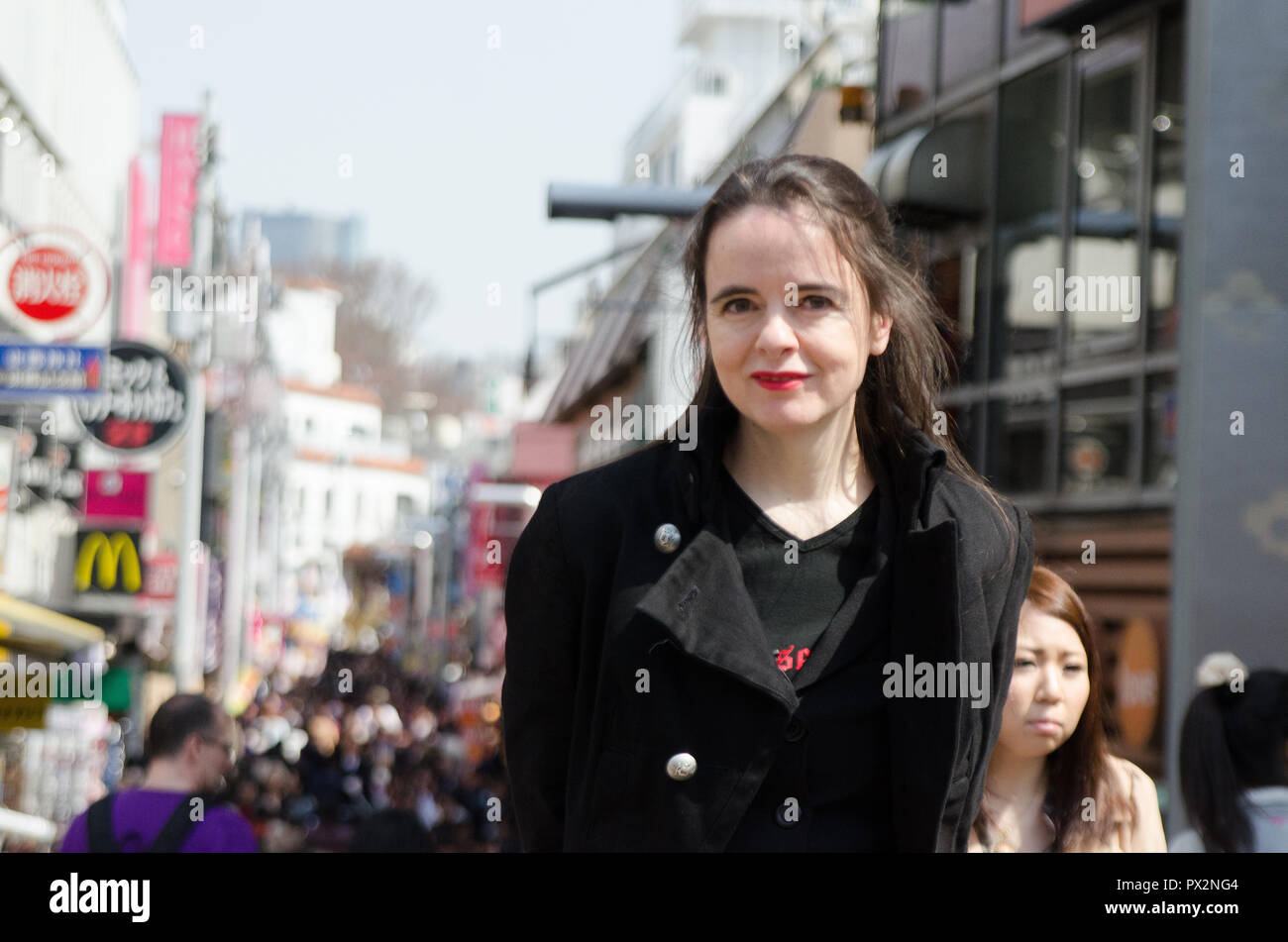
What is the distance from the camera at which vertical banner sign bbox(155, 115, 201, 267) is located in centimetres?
2700

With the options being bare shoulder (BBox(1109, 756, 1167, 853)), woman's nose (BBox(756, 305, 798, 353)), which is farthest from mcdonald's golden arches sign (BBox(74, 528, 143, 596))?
woman's nose (BBox(756, 305, 798, 353))

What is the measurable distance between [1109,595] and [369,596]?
76.1 metres

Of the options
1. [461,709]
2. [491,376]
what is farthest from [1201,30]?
[491,376]

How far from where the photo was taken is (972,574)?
1.92m

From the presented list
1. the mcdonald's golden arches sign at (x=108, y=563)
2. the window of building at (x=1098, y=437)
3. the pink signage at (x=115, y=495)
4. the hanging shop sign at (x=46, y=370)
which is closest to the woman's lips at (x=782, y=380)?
the window of building at (x=1098, y=437)

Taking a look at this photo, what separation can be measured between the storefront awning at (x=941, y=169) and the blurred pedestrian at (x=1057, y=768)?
373 inches

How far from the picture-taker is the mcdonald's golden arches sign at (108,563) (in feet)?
60.9

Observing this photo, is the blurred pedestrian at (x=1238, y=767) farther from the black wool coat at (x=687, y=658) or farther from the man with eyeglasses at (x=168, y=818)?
the man with eyeglasses at (x=168, y=818)

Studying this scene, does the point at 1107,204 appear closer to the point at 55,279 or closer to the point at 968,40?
the point at 968,40

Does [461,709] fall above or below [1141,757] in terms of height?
below

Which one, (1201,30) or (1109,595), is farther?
(1109,595)

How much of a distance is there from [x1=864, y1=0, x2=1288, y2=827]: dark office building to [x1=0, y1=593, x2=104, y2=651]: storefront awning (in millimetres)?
7119

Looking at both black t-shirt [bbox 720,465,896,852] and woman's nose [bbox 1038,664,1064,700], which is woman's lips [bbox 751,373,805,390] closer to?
black t-shirt [bbox 720,465,896,852]

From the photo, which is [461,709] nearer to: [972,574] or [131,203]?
[131,203]
